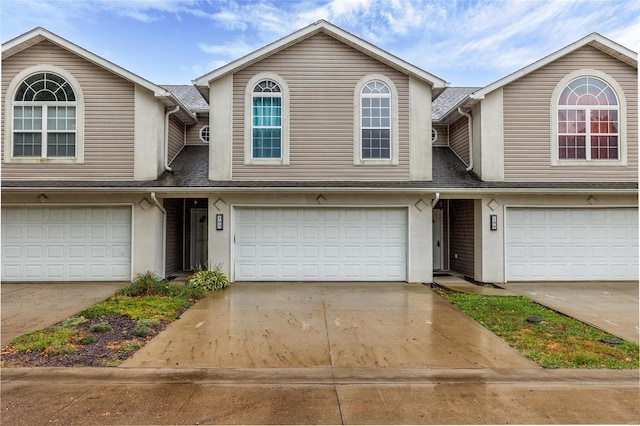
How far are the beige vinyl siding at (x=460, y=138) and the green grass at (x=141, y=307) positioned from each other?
9.56 m

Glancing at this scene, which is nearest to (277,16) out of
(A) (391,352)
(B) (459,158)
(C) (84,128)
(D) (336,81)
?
(D) (336,81)

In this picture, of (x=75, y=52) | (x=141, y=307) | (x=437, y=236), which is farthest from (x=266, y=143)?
(x=437, y=236)

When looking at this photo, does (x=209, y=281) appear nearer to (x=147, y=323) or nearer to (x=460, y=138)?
(x=147, y=323)

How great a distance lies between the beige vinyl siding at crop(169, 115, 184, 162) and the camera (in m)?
12.3

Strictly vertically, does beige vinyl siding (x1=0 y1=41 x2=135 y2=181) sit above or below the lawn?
above

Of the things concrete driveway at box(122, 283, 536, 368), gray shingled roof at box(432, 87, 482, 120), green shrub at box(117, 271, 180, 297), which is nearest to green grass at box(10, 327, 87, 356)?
concrete driveway at box(122, 283, 536, 368)

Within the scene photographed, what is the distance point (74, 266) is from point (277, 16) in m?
8.98

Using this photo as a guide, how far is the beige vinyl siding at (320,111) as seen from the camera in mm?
10898

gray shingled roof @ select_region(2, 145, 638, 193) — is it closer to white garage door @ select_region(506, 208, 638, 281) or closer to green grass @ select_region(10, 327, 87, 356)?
white garage door @ select_region(506, 208, 638, 281)

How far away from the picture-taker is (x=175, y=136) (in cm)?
→ 1268

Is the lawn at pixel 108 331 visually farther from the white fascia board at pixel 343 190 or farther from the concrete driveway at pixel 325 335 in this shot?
the white fascia board at pixel 343 190

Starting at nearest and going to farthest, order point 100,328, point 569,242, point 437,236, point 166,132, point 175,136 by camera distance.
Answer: point 100,328 → point 569,242 → point 166,132 → point 175,136 → point 437,236

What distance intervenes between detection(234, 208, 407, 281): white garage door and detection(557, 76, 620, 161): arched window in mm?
5357

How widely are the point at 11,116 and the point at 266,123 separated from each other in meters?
7.18
